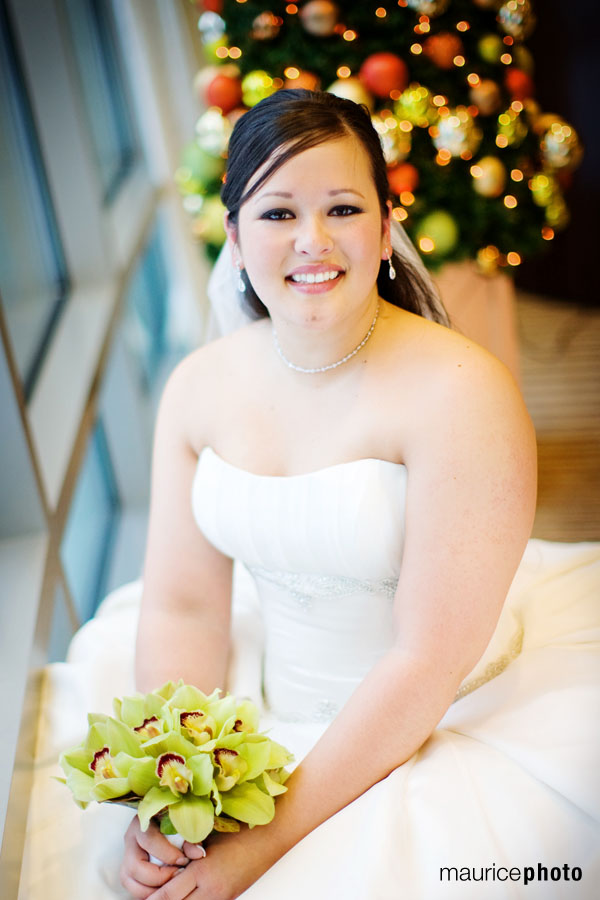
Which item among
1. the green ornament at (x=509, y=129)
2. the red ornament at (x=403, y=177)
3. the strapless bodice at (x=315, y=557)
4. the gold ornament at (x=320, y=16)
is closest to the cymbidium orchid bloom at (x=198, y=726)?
the strapless bodice at (x=315, y=557)

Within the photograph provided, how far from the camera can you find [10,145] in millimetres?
2832

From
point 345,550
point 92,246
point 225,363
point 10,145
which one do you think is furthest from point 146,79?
point 345,550

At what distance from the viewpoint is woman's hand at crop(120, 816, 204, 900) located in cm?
128

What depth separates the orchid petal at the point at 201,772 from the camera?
1.20m

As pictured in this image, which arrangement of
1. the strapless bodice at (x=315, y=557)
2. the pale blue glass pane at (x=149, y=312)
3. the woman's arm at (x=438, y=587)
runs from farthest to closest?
the pale blue glass pane at (x=149, y=312) < the strapless bodice at (x=315, y=557) < the woman's arm at (x=438, y=587)

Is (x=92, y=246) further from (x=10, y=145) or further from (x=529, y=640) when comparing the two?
(x=529, y=640)

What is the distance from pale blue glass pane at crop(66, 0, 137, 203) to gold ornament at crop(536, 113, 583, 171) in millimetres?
1753

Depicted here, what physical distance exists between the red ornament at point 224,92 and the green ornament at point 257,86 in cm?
5

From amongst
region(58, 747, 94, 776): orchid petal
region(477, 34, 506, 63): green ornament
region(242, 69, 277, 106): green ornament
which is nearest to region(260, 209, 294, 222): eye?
region(58, 747, 94, 776): orchid petal

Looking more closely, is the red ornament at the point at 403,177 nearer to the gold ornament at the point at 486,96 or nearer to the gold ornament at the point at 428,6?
the gold ornament at the point at 486,96

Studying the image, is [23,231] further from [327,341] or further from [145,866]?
[145,866]

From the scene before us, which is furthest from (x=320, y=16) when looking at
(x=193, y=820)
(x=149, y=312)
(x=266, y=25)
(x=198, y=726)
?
(x=149, y=312)

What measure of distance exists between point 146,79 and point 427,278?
320cm

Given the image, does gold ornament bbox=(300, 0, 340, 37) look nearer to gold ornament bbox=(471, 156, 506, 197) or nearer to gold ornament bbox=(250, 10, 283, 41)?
gold ornament bbox=(250, 10, 283, 41)
